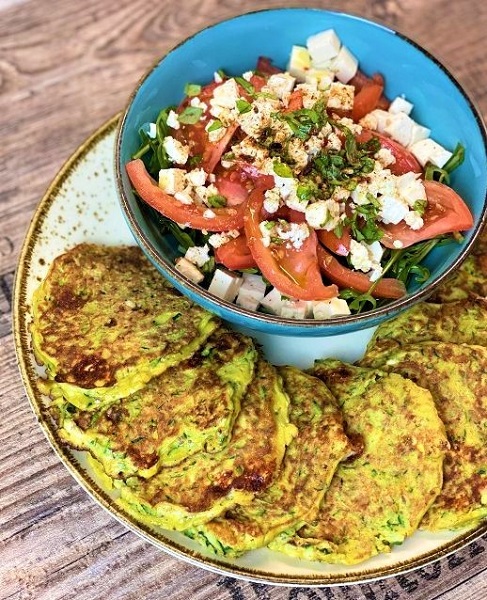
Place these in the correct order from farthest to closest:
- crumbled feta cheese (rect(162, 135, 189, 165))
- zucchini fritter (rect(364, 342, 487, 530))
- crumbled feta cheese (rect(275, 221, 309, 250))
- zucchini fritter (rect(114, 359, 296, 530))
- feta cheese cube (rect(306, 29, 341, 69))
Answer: feta cheese cube (rect(306, 29, 341, 69))
crumbled feta cheese (rect(162, 135, 189, 165))
crumbled feta cheese (rect(275, 221, 309, 250))
zucchini fritter (rect(364, 342, 487, 530))
zucchini fritter (rect(114, 359, 296, 530))

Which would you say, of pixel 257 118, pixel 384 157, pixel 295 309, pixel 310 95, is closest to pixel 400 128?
pixel 384 157

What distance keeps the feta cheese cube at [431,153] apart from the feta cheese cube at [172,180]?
121 centimetres

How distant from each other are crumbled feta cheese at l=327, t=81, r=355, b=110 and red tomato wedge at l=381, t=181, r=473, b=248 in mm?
573

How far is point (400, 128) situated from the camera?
3.70m

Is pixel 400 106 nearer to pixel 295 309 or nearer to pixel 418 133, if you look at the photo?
pixel 418 133

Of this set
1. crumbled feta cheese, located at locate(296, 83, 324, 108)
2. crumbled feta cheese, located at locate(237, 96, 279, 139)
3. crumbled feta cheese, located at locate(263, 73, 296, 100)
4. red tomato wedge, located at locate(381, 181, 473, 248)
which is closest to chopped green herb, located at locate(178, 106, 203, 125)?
crumbled feta cheese, located at locate(237, 96, 279, 139)

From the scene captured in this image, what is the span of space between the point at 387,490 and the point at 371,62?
7.38ft

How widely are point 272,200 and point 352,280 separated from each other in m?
0.53

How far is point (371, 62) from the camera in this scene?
155 inches

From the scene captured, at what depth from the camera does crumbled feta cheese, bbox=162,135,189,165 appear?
137 inches

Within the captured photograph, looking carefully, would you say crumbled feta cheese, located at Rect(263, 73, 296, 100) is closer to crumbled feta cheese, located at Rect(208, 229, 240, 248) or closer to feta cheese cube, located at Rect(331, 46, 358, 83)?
feta cheese cube, located at Rect(331, 46, 358, 83)

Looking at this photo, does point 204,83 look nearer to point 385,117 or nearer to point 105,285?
point 385,117

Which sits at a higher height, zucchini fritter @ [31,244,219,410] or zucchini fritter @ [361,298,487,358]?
zucchini fritter @ [361,298,487,358]

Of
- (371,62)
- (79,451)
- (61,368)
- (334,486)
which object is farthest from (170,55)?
(334,486)
